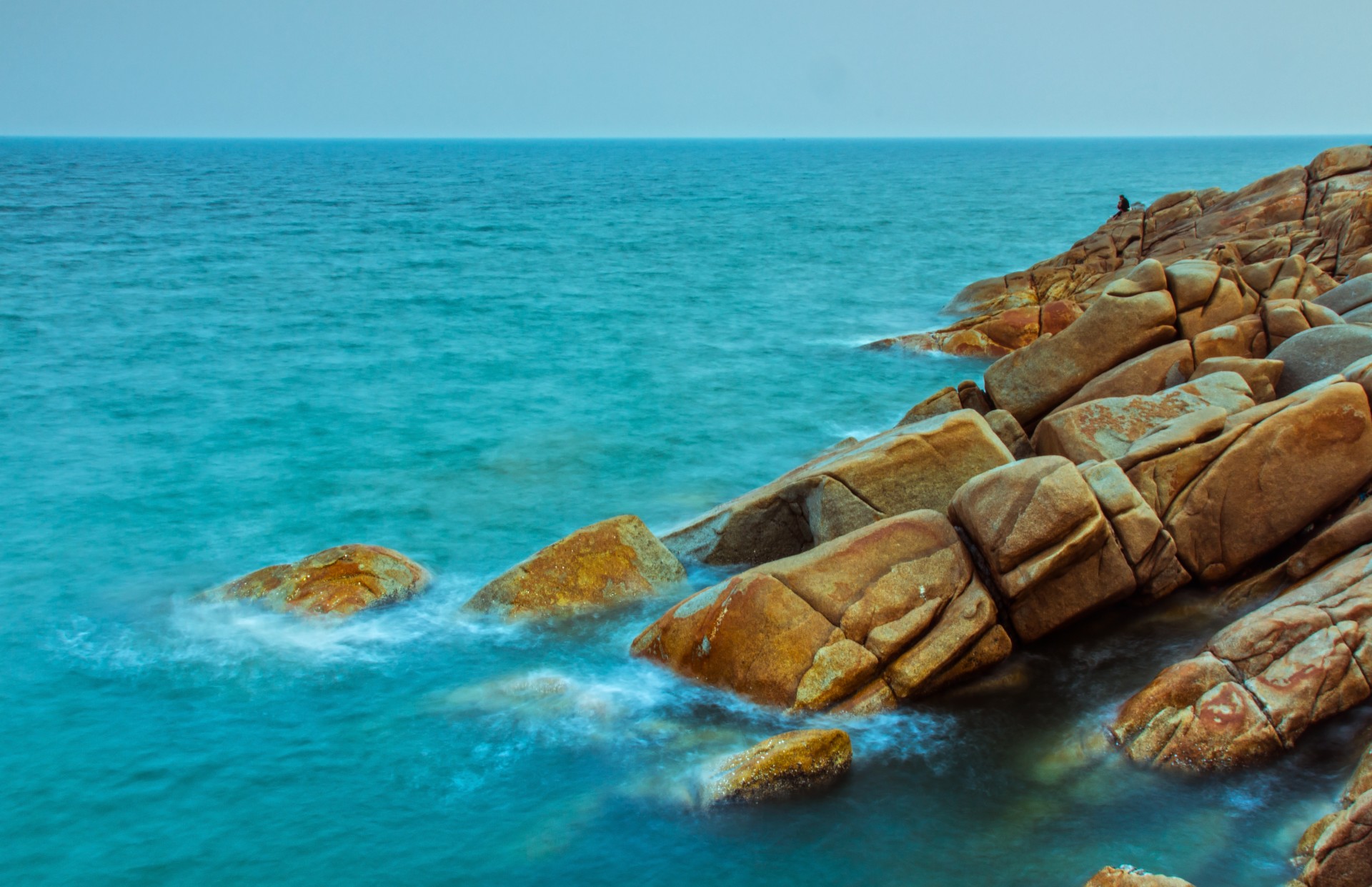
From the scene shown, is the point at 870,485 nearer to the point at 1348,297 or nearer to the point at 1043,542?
the point at 1043,542

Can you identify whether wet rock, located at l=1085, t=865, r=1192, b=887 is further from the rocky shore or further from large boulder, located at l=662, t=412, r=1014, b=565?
large boulder, located at l=662, t=412, r=1014, b=565

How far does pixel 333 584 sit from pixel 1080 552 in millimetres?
12011

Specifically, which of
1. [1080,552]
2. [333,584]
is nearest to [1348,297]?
[1080,552]

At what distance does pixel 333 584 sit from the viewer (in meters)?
17.5

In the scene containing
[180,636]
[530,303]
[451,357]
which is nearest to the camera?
[180,636]

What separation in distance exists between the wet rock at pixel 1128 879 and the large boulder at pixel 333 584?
12.2 m

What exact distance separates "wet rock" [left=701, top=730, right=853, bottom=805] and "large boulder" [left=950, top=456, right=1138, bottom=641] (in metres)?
3.49

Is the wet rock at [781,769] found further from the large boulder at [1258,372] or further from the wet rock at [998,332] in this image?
the wet rock at [998,332]

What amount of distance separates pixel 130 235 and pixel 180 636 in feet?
201

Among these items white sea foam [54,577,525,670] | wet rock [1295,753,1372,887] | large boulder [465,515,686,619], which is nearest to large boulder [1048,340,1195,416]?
large boulder [465,515,686,619]

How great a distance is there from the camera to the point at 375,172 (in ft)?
522

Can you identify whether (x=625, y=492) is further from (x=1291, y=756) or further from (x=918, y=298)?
(x=918, y=298)

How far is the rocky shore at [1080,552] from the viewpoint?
1177 cm

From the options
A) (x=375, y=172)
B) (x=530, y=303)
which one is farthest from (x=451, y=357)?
(x=375, y=172)
